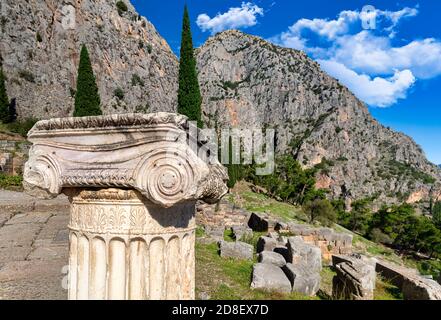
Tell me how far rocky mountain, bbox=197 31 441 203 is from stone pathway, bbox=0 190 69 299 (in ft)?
261

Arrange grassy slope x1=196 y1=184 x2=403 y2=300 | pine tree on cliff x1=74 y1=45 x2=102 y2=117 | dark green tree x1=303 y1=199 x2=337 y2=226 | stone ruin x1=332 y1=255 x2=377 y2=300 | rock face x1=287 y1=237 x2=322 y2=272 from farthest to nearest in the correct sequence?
pine tree on cliff x1=74 y1=45 x2=102 y2=117
dark green tree x1=303 y1=199 x2=337 y2=226
rock face x1=287 y1=237 x2=322 y2=272
stone ruin x1=332 y1=255 x2=377 y2=300
grassy slope x1=196 y1=184 x2=403 y2=300

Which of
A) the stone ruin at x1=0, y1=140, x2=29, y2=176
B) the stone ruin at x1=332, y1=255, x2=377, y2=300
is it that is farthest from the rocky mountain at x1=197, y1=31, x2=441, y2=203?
the stone ruin at x1=332, y1=255, x2=377, y2=300

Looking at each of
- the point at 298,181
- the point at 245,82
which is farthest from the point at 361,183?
the point at 298,181

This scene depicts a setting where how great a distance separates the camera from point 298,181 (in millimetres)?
36281

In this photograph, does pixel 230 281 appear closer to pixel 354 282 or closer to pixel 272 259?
pixel 272 259

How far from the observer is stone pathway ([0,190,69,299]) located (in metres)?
4.00

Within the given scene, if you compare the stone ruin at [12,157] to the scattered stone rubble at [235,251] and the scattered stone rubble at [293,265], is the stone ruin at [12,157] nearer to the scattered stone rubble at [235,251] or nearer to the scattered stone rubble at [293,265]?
the scattered stone rubble at [235,251]

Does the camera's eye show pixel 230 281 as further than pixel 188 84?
No

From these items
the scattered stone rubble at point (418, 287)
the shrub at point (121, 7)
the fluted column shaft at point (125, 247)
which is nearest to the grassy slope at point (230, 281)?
the scattered stone rubble at point (418, 287)

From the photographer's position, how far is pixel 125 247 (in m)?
2.34

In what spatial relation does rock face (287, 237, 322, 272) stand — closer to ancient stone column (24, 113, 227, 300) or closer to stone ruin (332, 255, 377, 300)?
stone ruin (332, 255, 377, 300)

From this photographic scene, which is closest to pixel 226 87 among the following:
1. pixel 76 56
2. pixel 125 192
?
pixel 76 56

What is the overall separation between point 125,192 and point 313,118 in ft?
331
